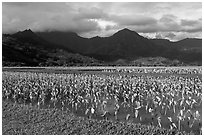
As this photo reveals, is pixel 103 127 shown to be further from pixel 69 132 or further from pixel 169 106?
pixel 169 106

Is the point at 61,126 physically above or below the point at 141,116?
below

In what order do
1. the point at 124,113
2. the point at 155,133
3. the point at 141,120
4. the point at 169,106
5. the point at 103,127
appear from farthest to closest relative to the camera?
the point at 169,106 → the point at 124,113 → the point at 141,120 → the point at 103,127 → the point at 155,133

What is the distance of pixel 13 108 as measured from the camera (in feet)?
82.7

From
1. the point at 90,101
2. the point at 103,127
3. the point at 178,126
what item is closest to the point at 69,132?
the point at 103,127

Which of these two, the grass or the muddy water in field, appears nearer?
the grass

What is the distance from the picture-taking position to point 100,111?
23.9 meters

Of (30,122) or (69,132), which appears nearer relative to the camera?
(69,132)

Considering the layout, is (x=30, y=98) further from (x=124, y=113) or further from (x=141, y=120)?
(x=141, y=120)

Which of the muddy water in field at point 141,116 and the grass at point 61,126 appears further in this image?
the muddy water in field at point 141,116

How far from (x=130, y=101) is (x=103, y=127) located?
336 inches

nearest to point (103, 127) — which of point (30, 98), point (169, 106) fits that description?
point (169, 106)

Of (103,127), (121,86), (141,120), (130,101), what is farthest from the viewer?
(121,86)

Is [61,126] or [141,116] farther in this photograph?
[141,116]

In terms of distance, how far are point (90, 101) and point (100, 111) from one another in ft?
14.2
